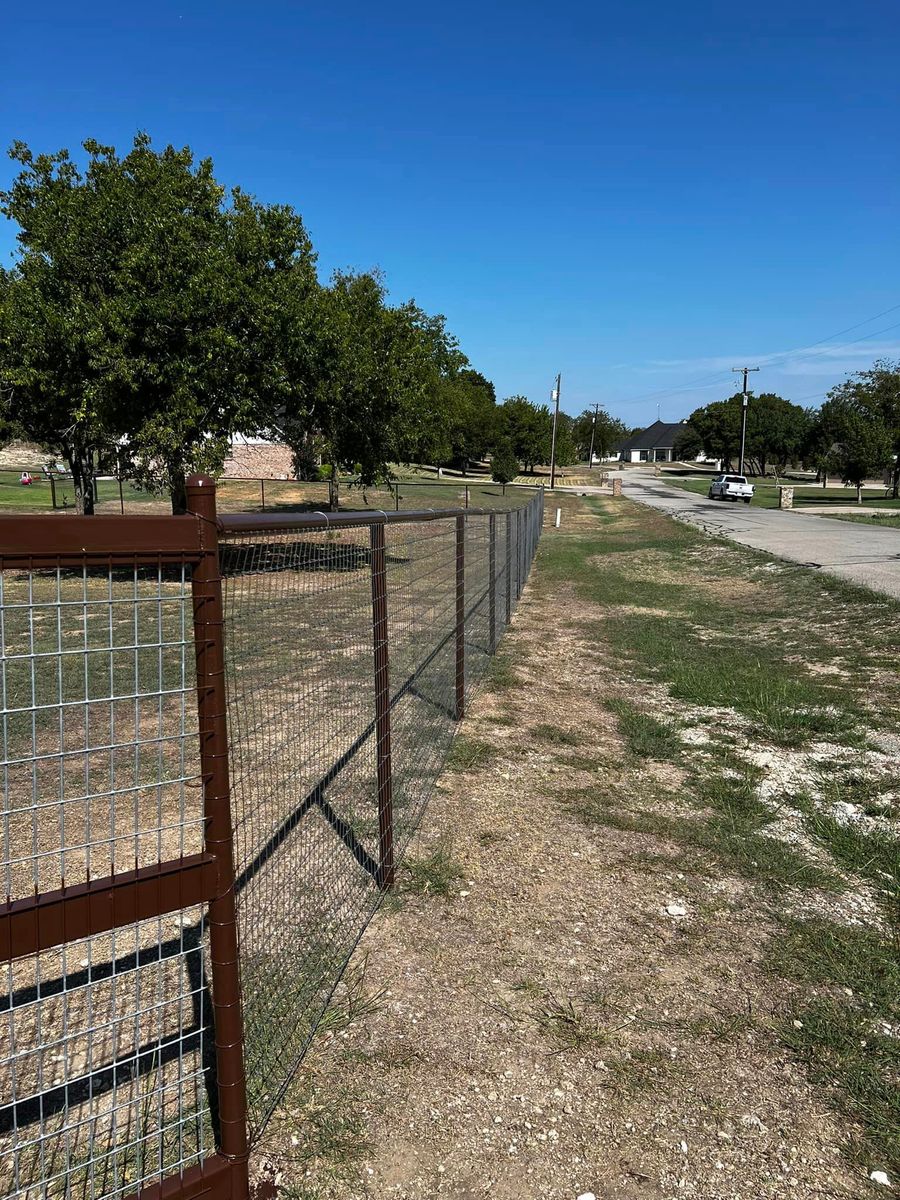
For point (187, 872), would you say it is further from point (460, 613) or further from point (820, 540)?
point (820, 540)

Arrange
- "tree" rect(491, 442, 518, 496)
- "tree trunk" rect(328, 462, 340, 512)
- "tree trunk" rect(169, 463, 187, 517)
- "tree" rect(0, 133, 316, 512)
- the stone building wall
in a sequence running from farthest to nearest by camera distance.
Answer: "tree" rect(491, 442, 518, 496)
the stone building wall
"tree trunk" rect(328, 462, 340, 512)
"tree trunk" rect(169, 463, 187, 517)
"tree" rect(0, 133, 316, 512)

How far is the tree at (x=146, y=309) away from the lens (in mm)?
11938

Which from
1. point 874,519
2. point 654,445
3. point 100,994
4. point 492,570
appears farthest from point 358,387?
point 654,445

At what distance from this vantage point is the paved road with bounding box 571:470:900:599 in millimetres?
13580

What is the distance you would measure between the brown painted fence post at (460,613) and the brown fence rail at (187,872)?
20 centimetres

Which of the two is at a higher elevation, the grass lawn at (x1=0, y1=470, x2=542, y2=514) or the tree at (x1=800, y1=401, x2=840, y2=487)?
the tree at (x1=800, y1=401, x2=840, y2=487)

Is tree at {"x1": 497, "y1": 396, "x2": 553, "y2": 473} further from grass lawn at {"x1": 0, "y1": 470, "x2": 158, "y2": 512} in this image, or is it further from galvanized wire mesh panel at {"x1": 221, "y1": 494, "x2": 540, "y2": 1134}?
galvanized wire mesh panel at {"x1": 221, "y1": 494, "x2": 540, "y2": 1134}

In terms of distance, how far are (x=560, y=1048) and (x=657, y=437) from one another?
150 m

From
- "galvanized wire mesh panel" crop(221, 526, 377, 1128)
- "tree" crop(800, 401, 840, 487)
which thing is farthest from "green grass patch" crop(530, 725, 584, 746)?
"tree" crop(800, 401, 840, 487)

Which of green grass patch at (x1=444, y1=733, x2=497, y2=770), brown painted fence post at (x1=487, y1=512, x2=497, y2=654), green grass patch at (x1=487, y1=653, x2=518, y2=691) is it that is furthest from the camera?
brown painted fence post at (x1=487, y1=512, x2=497, y2=654)

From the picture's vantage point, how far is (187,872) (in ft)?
6.10

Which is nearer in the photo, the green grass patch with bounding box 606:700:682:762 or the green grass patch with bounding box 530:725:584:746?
the green grass patch with bounding box 606:700:682:762

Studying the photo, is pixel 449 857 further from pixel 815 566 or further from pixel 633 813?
pixel 815 566

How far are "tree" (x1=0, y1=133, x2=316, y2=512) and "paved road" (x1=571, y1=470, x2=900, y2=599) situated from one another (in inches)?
396
